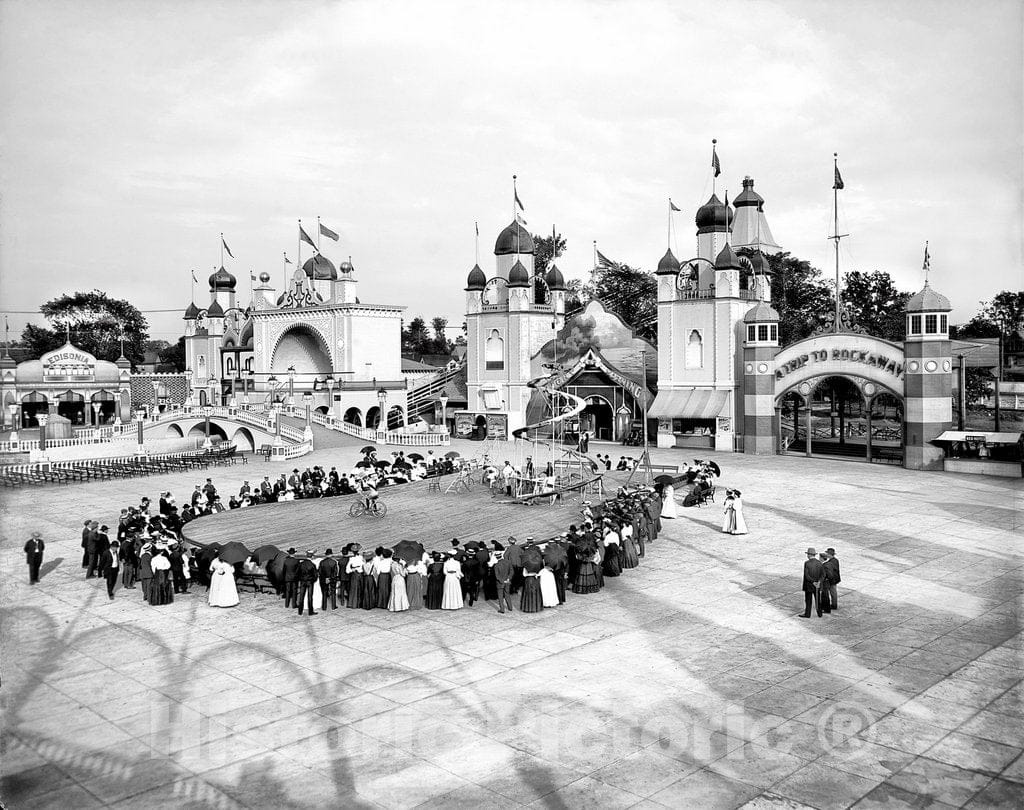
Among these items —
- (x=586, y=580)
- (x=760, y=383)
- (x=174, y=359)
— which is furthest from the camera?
(x=174, y=359)

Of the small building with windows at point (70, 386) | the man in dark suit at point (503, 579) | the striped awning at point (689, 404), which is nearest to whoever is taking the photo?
the man in dark suit at point (503, 579)

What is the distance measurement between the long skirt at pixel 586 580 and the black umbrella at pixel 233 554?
6901mm

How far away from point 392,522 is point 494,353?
33.5 metres

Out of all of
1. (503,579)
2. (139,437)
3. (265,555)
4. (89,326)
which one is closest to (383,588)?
(503,579)

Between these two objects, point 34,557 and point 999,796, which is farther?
point 34,557

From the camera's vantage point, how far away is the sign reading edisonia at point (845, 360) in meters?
41.3

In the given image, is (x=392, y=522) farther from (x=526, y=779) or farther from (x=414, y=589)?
(x=526, y=779)

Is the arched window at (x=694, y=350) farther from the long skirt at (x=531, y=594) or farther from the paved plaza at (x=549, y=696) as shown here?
the long skirt at (x=531, y=594)

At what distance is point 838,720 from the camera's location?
12250mm

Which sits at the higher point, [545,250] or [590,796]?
[545,250]

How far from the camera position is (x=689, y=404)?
49062 mm

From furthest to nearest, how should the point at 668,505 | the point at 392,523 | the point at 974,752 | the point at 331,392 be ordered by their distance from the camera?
the point at 331,392 < the point at 668,505 < the point at 392,523 < the point at 974,752

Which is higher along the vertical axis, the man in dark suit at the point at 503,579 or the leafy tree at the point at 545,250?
the leafy tree at the point at 545,250

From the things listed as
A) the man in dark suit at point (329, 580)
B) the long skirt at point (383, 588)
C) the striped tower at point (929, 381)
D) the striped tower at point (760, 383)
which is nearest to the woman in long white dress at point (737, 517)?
the long skirt at point (383, 588)
